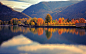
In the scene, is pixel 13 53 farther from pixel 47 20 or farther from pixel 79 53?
pixel 47 20

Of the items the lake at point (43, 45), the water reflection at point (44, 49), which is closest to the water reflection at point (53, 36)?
the lake at point (43, 45)

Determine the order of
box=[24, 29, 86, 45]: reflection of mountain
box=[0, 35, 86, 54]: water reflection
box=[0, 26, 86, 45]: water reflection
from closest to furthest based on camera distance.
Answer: box=[0, 35, 86, 54]: water reflection, box=[24, 29, 86, 45]: reflection of mountain, box=[0, 26, 86, 45]: water reflection

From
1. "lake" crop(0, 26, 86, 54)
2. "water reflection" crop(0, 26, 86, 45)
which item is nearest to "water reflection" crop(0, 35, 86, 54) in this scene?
"lake" crop(0, 26, 86, 54)

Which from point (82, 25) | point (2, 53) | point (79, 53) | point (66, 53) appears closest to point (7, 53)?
point (2, 53)

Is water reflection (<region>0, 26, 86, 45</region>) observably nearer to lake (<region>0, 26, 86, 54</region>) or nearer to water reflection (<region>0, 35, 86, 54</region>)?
lake (<region>0, 26, 86, 54</region>)

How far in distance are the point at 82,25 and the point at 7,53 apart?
230ft

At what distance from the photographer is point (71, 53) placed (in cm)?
1214

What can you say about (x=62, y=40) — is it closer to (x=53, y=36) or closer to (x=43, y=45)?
(x=53, y=36)

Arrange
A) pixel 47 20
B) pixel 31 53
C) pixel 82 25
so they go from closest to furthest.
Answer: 1. pixel 31 53
2. pixel 82 25
3. pixel 47 20

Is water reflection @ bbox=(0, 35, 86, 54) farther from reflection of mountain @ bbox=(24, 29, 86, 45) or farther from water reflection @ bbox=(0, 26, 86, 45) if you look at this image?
water reflection @ bbox=(0, 26, 86, 45)

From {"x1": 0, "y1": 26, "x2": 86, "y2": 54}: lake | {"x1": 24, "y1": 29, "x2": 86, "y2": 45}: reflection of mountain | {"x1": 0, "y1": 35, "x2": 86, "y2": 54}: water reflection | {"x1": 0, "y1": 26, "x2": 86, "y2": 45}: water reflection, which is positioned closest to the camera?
{"x1": 0, "y1": 35, "x2": 86, "y2": 54}: water reflection

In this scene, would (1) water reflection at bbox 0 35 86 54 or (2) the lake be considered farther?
(2) the lake

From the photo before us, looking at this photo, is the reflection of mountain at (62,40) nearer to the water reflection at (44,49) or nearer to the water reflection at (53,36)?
the water reflection at (53,36)

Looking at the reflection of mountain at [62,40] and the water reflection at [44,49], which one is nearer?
the water reflection at [44,49]
